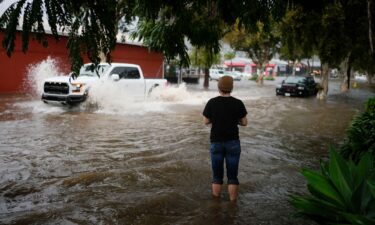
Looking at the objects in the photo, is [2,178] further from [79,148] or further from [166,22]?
[166,22]

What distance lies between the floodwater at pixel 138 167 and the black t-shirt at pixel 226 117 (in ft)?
3.16

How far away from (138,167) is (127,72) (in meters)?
10.5

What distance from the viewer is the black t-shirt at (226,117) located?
5719mm

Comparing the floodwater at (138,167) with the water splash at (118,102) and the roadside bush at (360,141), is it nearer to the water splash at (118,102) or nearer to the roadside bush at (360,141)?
the water splash at (118,102)

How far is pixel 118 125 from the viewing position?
13312 mm

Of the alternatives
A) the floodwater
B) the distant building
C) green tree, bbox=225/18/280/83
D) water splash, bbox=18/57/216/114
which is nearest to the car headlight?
water splash, bbox=18/57/216/114

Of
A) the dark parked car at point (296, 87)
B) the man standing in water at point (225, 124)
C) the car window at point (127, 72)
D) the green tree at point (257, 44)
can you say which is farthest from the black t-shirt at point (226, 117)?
the green tree at point (257, 44)

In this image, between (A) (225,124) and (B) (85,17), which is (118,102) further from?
(B) (85,17)

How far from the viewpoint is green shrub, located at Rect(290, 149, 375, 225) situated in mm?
3252

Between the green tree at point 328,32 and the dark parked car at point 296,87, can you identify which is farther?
the dark parked car at point 296,87

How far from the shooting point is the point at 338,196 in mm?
3344

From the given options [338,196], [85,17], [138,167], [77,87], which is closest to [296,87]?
[77,87]

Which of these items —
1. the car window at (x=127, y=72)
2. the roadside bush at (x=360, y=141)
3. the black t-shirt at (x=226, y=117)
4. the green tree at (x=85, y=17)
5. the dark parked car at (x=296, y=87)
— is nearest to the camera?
the green tree at (x=85, y=17)

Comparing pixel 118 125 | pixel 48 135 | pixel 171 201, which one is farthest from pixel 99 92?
pixel 171 201
